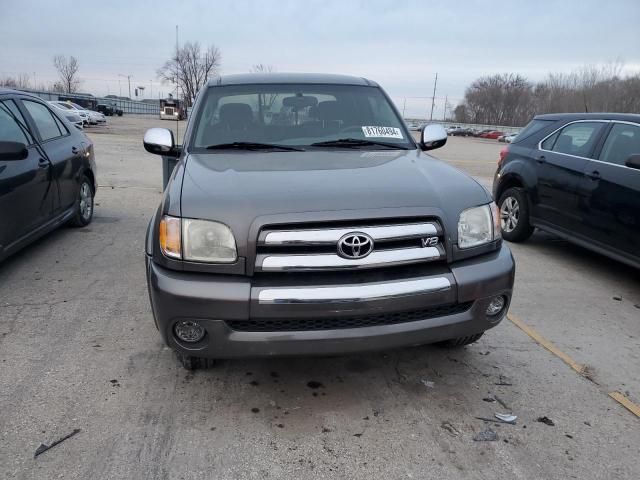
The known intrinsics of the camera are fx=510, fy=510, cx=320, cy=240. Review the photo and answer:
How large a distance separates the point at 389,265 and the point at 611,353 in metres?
2.07

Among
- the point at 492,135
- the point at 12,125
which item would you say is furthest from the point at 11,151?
the point at 492,135

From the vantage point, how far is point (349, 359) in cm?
326

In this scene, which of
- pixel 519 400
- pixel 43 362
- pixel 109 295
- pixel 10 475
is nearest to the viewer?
pixel 10 475

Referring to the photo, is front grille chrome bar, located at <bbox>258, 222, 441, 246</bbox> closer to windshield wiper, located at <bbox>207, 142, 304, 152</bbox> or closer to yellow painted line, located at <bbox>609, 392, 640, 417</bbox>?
windshield wiper, located at <bbox>207, 142, 304, 152</bbox>

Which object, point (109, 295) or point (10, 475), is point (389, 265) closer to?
point (10, 475)

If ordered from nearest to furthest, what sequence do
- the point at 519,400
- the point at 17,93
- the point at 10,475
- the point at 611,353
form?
the point at 10,475 < the point at 519,400 < the point at 611,353 < the point at 17,93

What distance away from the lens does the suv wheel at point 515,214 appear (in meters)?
6.09

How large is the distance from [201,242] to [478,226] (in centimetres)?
143

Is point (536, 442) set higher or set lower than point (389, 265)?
lower

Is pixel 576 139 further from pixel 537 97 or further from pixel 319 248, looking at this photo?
pixel 537 97

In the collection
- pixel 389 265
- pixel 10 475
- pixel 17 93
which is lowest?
pixel 10 475

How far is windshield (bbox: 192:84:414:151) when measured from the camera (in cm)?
359

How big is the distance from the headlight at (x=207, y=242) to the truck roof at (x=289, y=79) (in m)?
1.98

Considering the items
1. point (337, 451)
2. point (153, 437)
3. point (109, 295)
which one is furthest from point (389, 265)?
point (109, 295)
